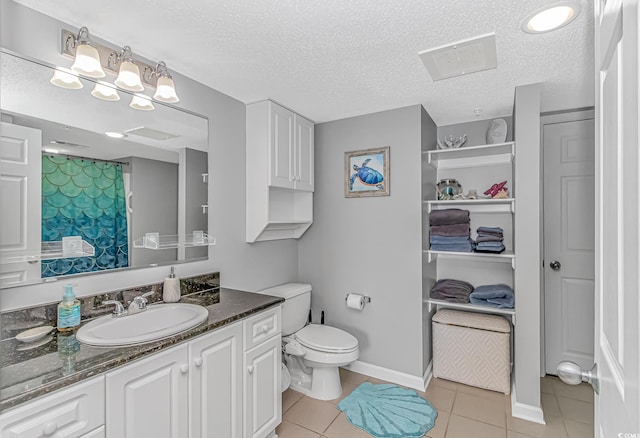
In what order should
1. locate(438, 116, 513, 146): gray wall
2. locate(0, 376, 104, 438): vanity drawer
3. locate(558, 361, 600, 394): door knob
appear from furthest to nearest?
locate(438, 116, 513, 146): gray wall
locate(0, 376, 104, 438): vanity drawer
locate(558, 361, 600, 394): door knob

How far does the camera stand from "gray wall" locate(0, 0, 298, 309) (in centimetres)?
138

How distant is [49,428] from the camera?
36.6 inches

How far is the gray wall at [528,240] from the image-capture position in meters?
2.12

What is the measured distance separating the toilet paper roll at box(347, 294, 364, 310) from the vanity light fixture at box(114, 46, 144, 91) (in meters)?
2.12

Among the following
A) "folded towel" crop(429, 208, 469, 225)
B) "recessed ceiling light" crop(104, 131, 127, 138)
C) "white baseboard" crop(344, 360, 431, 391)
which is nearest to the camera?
"recessed ceiling light" crop(104, 131, 127, 138)

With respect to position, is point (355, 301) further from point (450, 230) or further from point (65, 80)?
point (65, 80)

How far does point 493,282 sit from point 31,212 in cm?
310

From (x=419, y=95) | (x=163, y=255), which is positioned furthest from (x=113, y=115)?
(x=419, y=95)

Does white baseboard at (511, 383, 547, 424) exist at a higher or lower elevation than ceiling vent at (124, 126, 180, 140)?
lower

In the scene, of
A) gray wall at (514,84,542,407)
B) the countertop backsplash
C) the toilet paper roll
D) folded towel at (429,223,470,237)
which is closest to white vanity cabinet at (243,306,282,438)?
the countertop backsplash

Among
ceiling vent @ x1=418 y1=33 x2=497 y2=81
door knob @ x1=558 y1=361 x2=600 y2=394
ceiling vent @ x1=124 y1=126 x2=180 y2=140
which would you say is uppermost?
ceiling vent @ x1=418 y1=33 x2=497 y2=81

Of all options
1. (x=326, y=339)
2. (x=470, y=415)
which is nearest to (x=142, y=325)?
(x=326, y=339)

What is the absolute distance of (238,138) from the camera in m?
2.38

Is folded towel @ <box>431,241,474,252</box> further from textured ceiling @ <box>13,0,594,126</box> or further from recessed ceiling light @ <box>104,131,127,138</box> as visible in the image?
recessed ceiling light @ <box>104,131,127,138</box>
